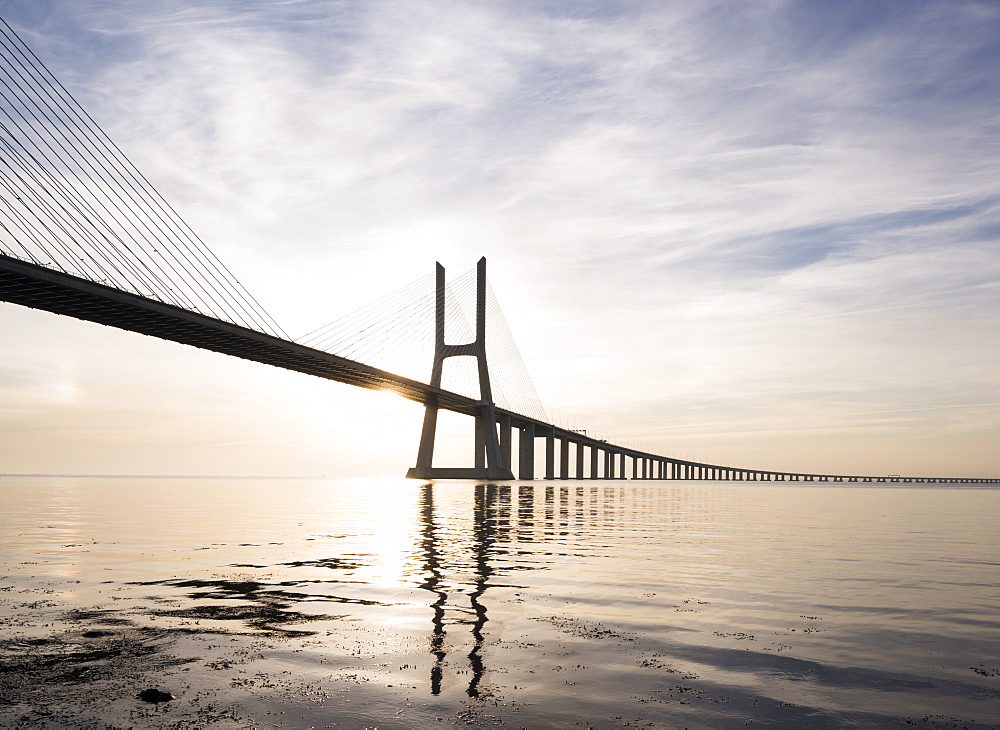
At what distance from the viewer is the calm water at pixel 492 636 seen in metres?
7.80

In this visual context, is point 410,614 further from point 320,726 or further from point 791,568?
point 791,568

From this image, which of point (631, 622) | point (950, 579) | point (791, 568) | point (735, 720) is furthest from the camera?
point (791, 568)

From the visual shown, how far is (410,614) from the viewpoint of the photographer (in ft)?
41.2

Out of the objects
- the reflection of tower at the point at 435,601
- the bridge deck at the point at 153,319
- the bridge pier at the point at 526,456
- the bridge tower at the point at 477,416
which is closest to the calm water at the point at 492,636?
the reflection of tower at the point at 435,601

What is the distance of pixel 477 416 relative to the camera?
376 feet

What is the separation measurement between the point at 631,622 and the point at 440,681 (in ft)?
15.5

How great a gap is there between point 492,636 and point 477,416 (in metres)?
104

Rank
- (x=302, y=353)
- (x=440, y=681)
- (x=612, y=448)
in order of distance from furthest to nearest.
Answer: (x=612, y=448) < (x=302, y=353) < (x=440, y=681)

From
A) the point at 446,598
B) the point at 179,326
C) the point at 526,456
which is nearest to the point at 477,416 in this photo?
the point at 526,456

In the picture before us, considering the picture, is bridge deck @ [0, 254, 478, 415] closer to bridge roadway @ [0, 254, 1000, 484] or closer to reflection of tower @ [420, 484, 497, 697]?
bridge roadway @ [0, 254, 1000, 484]

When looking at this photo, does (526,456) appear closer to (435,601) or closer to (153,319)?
(153,319)

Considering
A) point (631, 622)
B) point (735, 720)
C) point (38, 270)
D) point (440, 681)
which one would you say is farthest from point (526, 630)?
point (38, 270)

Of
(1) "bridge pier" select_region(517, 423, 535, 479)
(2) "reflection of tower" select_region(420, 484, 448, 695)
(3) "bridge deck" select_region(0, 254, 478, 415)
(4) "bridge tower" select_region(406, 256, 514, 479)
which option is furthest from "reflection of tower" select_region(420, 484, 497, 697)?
(1) "bridge pier" select_region(517, 423, 535, 479)

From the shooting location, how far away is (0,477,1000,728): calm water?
7.80m
